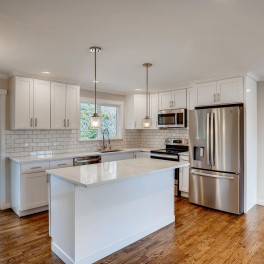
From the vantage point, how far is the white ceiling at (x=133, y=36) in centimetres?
179

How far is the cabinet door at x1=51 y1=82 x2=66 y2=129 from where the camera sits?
423 centimetres

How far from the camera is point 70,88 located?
4.49 m

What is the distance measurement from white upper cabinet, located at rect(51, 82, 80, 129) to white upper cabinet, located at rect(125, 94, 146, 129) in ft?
5.25

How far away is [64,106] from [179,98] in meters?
2.57

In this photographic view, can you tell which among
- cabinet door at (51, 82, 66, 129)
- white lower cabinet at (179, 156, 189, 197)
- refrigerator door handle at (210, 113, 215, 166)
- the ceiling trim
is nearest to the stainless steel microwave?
white lower cabinet at (179, 156, 189, 197)

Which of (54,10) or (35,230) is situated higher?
(54,10)

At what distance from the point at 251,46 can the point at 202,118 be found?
170 cm

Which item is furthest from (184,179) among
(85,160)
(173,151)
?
(85,160)

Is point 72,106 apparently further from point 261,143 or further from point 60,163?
point 261,143

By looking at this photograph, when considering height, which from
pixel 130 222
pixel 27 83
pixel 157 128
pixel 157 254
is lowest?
pixel 157 254

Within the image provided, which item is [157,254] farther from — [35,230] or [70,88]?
[70,88]

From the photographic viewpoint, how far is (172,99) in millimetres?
5258

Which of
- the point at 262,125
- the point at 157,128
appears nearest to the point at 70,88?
the point at 157,128

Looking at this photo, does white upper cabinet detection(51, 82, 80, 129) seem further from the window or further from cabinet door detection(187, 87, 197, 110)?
cabinet door detection(187, 87, 197, 110)
